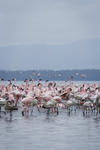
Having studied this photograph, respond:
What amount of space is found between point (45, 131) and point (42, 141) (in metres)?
2.46

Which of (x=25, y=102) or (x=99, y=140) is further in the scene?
(x=25, y=102)

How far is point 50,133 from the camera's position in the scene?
701 inches

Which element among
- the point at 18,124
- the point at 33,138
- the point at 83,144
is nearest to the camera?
the point at 83,144

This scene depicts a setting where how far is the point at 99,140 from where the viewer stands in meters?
16.0

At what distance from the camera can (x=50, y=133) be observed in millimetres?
17812

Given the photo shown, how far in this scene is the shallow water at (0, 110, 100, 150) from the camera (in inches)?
595

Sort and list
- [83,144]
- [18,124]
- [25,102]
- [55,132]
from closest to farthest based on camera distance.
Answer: [83,144], [55,132], [18,124], [25,102]

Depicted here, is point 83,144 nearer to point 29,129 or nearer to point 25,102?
point 29,129

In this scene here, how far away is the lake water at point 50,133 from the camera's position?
15062 millimetres

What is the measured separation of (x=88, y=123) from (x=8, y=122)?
311cm

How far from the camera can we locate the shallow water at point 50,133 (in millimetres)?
15102

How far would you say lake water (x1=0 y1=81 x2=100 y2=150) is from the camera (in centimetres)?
1506

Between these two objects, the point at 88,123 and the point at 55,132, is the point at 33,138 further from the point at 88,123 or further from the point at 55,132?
the point at 88,123

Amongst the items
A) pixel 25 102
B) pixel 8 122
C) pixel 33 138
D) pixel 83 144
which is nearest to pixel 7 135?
pixel 33 138
